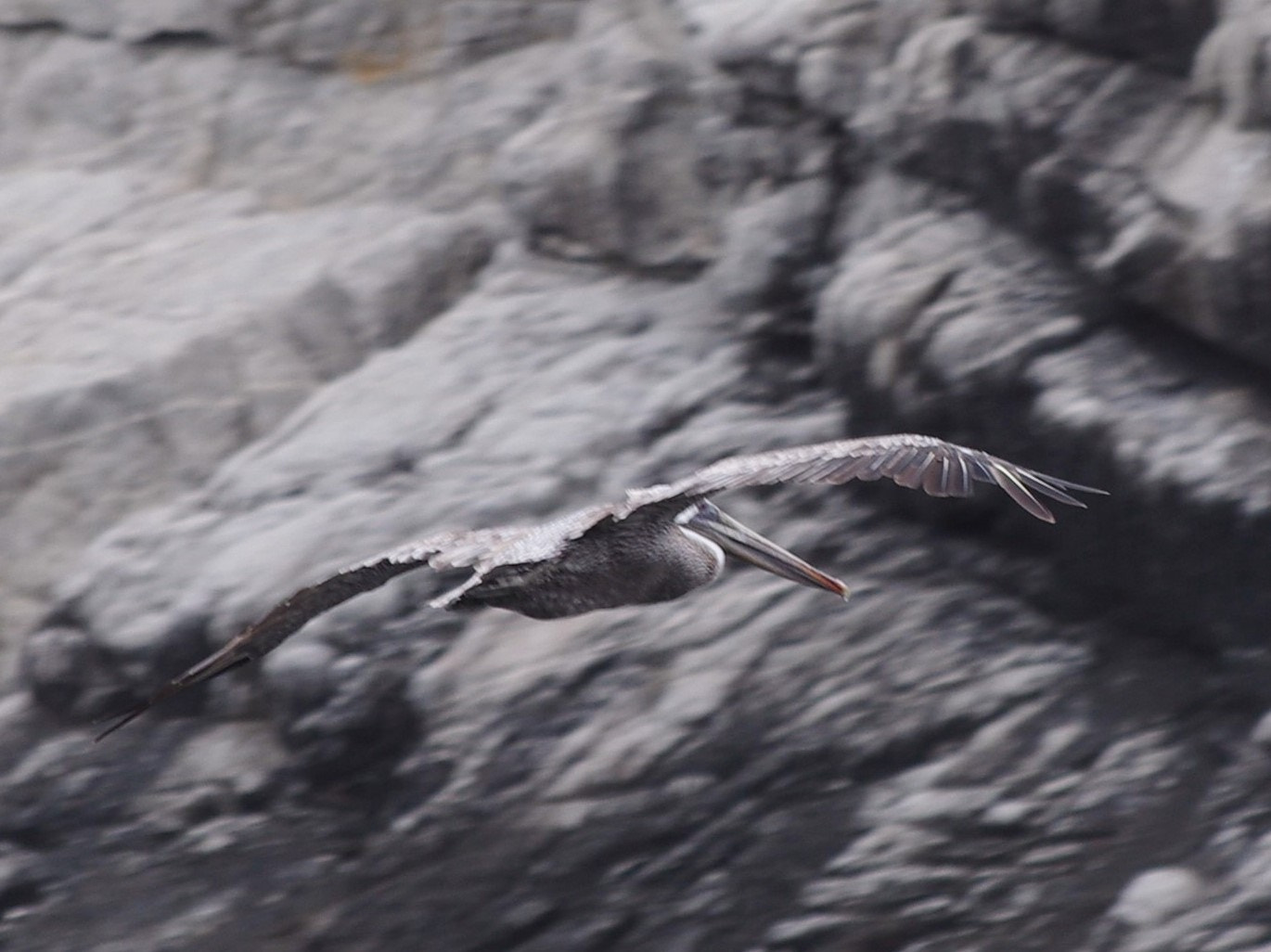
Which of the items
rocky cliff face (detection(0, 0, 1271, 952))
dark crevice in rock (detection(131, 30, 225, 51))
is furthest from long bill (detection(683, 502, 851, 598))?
dark crevice in rock (detection(131, 30, 225, 51))

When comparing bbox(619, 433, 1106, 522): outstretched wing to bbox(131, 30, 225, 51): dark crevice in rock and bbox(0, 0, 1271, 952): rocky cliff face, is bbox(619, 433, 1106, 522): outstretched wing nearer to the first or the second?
bbox(0, 0, 1271, 952): rocky cliff face

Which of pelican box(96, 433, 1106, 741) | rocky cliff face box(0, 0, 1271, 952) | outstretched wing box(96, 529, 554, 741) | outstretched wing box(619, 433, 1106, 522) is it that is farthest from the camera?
rocky cliff face box(0, 0, 1271, 952)

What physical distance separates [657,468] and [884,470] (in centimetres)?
434

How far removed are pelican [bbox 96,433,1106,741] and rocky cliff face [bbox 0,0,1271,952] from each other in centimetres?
206

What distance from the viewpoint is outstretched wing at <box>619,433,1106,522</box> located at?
584 cm

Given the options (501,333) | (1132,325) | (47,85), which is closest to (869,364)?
(1132,325)

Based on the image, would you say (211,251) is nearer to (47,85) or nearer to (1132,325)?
(47,85)

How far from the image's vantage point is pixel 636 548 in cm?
681

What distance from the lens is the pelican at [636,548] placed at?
595 cm

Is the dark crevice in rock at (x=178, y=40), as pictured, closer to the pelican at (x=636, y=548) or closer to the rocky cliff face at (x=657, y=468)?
the rocky cliff face at (x=657, y=468)

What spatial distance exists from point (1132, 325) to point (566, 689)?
3.18 meters

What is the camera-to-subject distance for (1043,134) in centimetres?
1012

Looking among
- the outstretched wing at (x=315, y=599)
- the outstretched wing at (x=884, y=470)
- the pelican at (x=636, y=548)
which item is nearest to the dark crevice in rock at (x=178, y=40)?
the pelican at (x=636, y=548)

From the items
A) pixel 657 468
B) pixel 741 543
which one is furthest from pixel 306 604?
pixel 657 468
